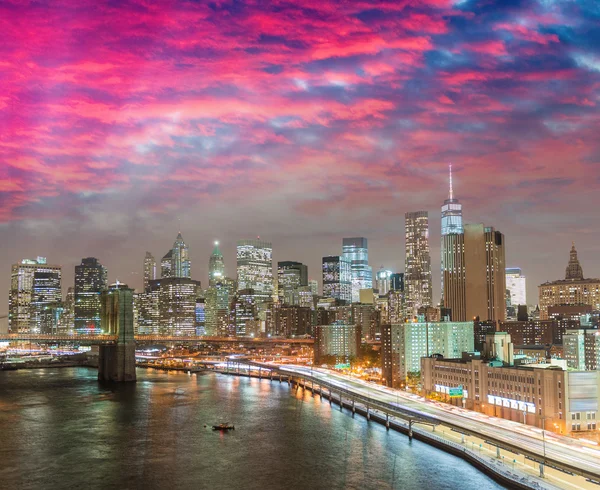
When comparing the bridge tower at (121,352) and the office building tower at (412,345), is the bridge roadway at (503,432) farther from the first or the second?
the bridge tower at (121,352)

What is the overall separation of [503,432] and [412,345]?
145 feet

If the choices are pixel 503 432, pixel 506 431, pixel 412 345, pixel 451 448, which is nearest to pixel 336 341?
pixel 412 345

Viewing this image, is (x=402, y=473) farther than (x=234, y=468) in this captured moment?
No

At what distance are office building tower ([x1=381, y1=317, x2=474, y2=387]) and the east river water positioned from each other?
543 inches

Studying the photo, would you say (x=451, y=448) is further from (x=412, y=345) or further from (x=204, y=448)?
(x=412, y=345)

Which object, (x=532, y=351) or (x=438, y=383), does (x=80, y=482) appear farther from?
(x=532, y=351)

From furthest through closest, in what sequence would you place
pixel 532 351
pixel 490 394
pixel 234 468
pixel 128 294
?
pixel 532 351 → pixel 128 294 → pixel 490 394 → pixel 234 468

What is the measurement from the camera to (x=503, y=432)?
5481 centimetres

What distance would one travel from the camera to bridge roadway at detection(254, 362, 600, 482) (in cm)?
4353

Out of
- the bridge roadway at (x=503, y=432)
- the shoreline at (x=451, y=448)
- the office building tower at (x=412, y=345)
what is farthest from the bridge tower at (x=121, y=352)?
the bridge roadway at (x=503, y=432)

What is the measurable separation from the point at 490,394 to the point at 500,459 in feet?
66.0

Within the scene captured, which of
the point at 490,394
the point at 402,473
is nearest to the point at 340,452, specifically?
the point at 402,473

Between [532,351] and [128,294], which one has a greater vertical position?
[128,294]

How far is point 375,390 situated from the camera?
91.1m
